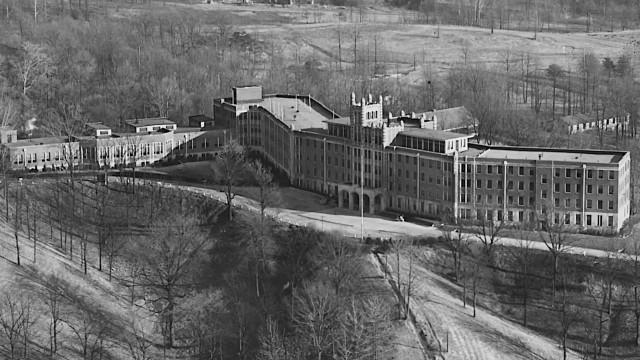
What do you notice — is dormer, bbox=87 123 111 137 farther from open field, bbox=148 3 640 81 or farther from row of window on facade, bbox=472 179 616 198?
open field, bbox=148 3 640 81

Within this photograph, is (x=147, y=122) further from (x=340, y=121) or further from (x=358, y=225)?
(x=358, y=225)

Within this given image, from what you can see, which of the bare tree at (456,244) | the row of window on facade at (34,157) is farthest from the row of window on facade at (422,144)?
the row of window on facade at (34,157)

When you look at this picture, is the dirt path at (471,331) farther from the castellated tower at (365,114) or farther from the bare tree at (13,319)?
the bare tree at (13,319)

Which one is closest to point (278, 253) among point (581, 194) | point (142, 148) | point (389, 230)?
point (389, 230)

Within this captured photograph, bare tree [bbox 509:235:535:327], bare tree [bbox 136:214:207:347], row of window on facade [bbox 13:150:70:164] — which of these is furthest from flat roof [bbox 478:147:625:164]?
row of window on facade [bbox 13:150:70:164]

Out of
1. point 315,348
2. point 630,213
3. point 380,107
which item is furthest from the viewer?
point 380,107

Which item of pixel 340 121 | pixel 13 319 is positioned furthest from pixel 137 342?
pixel 340 121

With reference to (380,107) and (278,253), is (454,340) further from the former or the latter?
(380,107)
